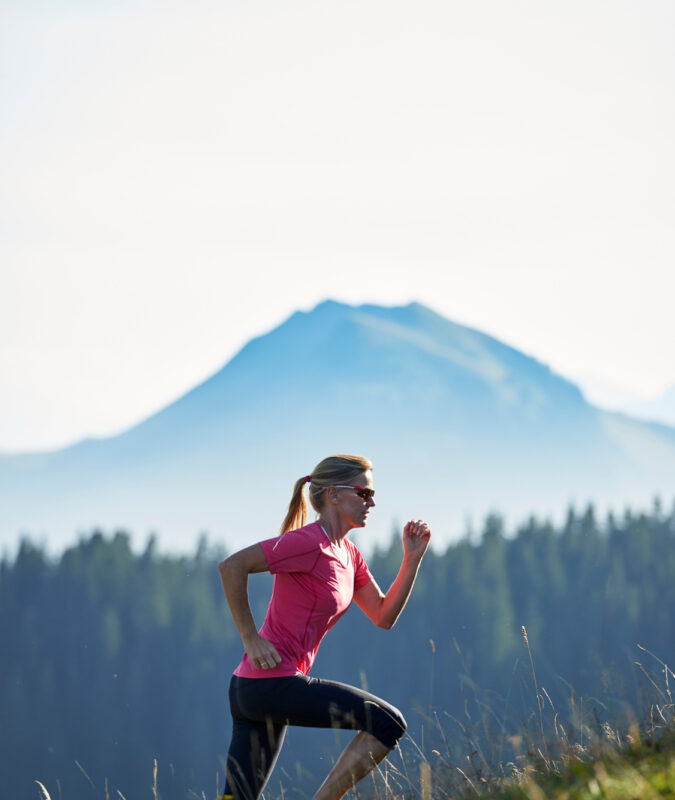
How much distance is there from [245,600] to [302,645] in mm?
334

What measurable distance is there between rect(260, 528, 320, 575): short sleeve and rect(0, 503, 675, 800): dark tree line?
2935 inches

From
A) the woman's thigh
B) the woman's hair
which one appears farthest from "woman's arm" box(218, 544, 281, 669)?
the woman's hair

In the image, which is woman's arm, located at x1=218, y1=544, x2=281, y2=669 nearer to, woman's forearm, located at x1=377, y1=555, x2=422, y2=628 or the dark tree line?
woman's forearm, located at x1=377, y1=555, x2=422, y2=628

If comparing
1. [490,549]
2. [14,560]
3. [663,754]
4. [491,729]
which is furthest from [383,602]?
[14,560]

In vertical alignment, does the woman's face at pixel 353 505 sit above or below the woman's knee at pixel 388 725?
above

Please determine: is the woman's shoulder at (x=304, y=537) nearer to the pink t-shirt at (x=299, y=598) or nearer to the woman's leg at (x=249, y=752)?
the pink t-shirt at (x=299, y=598)

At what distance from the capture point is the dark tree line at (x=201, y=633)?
267 ft

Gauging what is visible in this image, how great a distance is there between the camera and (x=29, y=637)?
87.6 m

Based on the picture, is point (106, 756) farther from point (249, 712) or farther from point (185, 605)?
point (249, 712)

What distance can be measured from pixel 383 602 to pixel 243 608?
866 millimetres

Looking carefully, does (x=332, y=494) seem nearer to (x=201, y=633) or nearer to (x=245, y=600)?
(x=245, y=600)

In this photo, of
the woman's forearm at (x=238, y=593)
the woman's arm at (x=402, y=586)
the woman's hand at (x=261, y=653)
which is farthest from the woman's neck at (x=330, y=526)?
the woman's hand at (x=261, y=653)

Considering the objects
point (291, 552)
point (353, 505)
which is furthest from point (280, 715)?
point (353, 505)

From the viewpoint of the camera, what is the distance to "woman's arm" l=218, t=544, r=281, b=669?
189 inches
